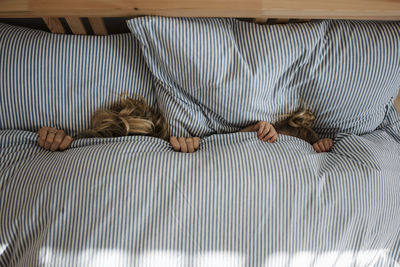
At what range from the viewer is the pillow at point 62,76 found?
103cm

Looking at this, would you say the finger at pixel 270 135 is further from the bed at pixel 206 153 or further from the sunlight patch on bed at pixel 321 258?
the sunlight patch on bed at pixel 321 258

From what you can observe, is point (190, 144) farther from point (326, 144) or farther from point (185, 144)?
point (326, 144)

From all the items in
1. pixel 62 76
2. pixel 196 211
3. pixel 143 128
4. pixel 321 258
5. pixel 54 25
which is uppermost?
pixel 54 25

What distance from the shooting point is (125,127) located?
1.08 meters

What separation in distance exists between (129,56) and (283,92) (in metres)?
0.51

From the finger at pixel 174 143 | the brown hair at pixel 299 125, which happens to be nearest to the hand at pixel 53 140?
the finger at pixel 174 143

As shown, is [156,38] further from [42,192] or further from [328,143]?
[328,143]

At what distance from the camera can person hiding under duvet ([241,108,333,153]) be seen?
1029 millimetres

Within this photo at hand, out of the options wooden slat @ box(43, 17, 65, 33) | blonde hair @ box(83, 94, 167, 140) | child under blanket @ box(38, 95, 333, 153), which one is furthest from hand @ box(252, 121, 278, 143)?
wooden slat @ box(43, 17, 65, 33)

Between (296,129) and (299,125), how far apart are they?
2 cm

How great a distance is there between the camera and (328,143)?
3.56 feet

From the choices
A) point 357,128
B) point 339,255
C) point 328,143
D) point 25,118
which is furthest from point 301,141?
point 25,118

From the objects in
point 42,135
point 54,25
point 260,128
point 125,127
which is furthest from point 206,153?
point 54,25

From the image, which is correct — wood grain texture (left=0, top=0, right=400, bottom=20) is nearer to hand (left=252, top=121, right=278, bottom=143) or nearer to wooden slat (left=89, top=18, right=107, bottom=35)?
wooden slat (left=89, top=18, right=107, bottom=35)
